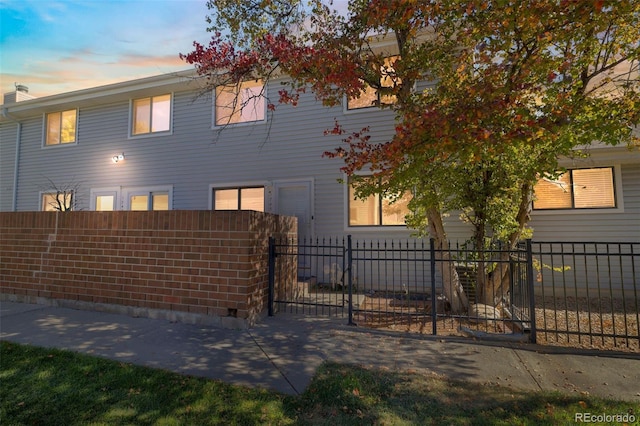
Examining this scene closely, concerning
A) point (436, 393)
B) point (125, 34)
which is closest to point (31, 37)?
point (125, 34)

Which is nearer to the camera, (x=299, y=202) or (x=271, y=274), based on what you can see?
(x=271, y=274)

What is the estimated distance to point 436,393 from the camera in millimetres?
3195

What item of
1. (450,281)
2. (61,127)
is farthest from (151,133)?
(450,281)

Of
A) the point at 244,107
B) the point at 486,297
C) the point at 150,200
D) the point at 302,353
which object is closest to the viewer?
the point at 302,353

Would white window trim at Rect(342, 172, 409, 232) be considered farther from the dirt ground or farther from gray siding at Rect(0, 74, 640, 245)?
the dirt ground

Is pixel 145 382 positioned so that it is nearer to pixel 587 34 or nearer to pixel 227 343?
pixel 227 343

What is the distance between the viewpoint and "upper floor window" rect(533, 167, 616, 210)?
798 cm

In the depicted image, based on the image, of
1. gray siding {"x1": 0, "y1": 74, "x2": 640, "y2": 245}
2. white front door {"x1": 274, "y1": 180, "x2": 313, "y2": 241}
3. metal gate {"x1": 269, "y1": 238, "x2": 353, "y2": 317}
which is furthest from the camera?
white front door {"x1": 274, "y1": 180, "x2": 313, "y2": 241}

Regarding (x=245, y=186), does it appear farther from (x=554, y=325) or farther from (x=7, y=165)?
(x=7, y=165)

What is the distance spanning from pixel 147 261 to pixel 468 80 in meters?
6.44

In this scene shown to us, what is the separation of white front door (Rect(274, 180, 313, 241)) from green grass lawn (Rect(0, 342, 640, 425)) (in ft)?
19.1

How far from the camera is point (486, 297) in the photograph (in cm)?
641

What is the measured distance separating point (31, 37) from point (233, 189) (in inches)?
234

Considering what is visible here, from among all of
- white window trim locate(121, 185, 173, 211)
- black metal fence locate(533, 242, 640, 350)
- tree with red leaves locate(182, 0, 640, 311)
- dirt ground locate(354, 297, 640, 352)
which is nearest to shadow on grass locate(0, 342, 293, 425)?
dirt ground locate(354, 297, 640, 352)
